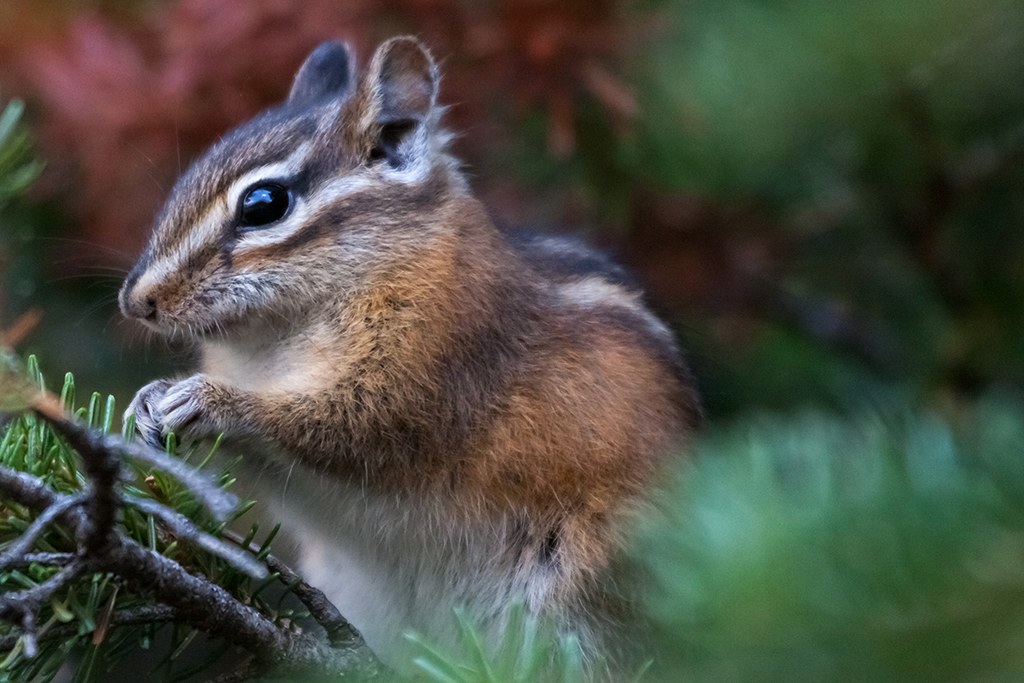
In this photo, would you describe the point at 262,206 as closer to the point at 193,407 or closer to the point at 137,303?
the point at 137,303

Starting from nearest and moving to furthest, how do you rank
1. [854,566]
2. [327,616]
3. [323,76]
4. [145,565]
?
[854,566] < [145,565] < [327,616] < [323,76]

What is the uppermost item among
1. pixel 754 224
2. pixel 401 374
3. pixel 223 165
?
pixel 223 165

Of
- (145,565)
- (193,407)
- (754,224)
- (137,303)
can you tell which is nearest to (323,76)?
(137,303)

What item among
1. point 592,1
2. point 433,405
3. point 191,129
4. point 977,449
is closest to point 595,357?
point 433,405

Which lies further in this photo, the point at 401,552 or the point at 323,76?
the point at 323,76

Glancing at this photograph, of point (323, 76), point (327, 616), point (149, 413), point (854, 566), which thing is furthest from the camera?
point (323, 76)

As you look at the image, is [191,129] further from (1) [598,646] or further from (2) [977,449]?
(2) [977,449]

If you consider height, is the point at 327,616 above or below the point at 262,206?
below

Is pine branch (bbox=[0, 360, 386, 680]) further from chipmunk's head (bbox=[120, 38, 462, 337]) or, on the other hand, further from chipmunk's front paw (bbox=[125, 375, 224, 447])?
chipmunk's head (bbox=[120, 38, 462, 337])
